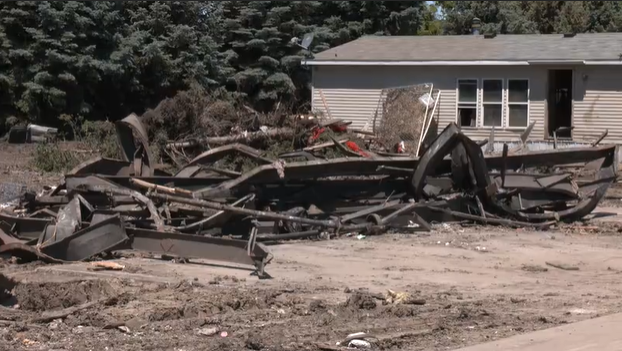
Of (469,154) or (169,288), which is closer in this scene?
(169,288)

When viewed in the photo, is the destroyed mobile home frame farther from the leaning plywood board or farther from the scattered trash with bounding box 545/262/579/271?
the leaning plywood board

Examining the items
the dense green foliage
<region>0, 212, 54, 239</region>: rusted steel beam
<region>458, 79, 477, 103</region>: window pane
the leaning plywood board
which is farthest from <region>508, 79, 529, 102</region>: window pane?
the leaning plywood board

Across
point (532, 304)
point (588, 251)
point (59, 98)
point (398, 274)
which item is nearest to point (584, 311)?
point (532, 304)

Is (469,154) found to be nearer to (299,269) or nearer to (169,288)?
(299,269)

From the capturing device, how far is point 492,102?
28938 millimetres

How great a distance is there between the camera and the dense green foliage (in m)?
30.9

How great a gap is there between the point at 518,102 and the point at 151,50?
12608 millimetres

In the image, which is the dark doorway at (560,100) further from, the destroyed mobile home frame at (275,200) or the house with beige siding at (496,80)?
the destroyed mobile home frame at (275,200)

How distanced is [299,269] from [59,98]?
67.8 ft

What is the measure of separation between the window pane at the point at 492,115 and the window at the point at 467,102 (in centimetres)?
35

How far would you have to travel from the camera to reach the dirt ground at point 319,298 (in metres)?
8.20

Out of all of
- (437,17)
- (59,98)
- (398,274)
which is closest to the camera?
(398,274)

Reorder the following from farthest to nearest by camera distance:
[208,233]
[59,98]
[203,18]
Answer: [203,18]
[59,98]
[208,233]

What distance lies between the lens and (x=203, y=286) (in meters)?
10.6
